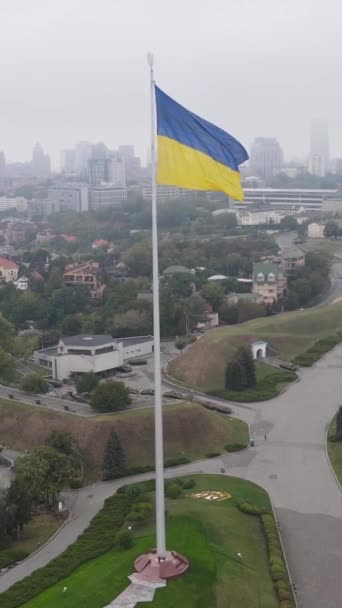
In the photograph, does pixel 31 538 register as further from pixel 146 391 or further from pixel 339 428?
pixel 146 391

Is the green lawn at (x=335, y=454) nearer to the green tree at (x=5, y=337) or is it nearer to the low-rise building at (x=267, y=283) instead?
the green tree at (x=5, y=337)

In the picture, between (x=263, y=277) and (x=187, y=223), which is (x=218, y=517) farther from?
(x=187, y=223)

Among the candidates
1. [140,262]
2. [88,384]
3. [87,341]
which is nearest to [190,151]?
[88,384]

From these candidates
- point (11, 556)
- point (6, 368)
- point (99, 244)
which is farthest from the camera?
point (99, 244)

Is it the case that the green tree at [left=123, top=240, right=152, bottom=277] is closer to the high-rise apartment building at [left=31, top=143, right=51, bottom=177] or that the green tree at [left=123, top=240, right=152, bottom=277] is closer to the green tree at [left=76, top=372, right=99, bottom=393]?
the green tree at [left=76, top=372, right=99, bottom=393]

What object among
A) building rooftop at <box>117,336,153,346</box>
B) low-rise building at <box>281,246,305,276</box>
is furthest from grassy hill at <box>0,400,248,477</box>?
low-rise building at <box>281,246,305,276</box>

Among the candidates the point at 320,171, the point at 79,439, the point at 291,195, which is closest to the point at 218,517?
the point at 79,439
